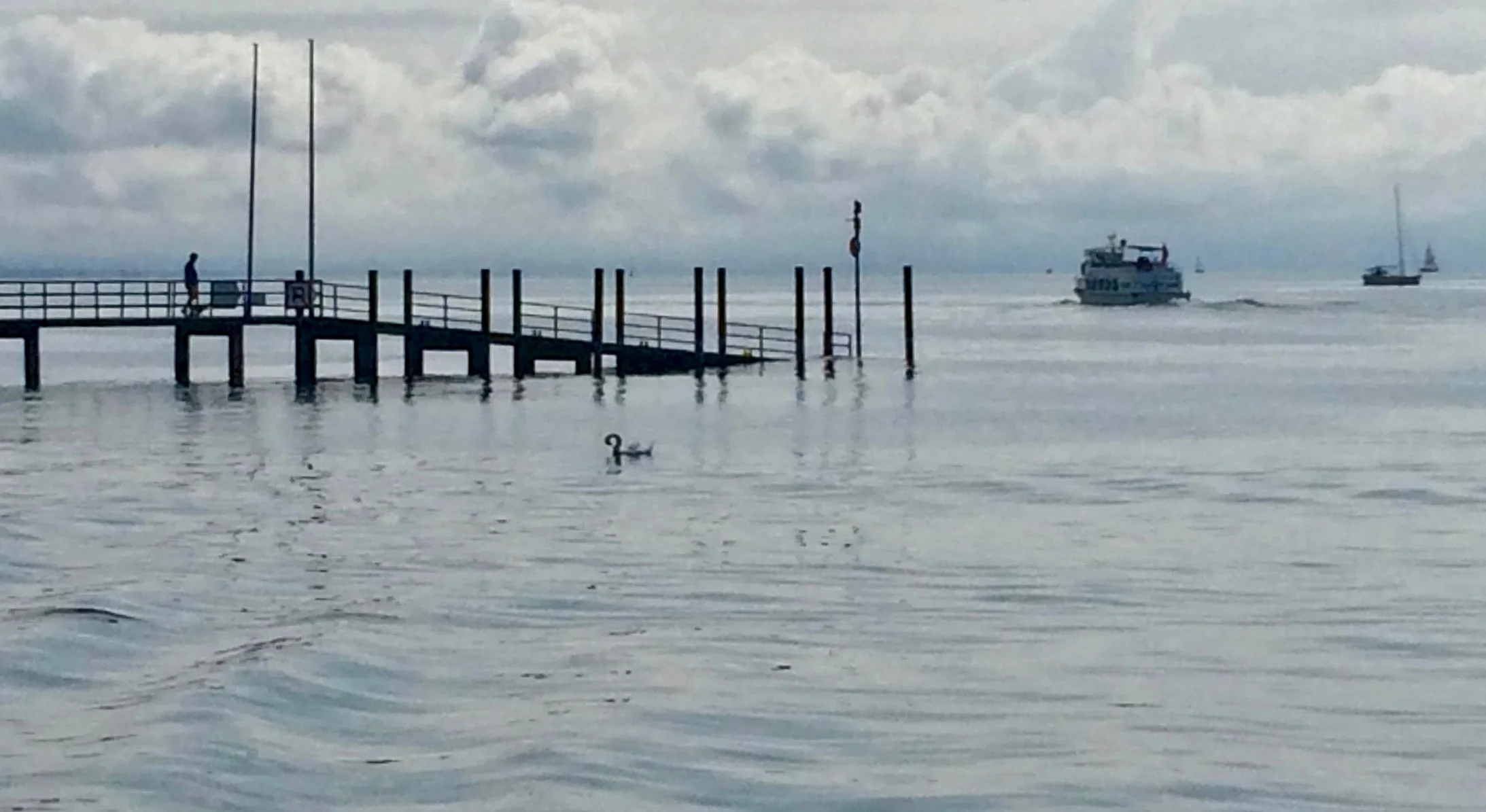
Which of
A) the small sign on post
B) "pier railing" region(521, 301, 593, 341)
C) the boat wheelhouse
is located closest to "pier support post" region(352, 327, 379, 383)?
the small sign on post

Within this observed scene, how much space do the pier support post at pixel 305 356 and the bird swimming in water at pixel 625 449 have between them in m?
19.3

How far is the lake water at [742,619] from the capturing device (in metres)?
13.3

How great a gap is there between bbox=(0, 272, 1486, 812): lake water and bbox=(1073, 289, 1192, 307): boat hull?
10366 cm

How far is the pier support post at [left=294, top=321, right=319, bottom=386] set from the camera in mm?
53344

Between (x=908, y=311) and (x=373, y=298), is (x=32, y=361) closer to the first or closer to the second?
(x=373, y=298)

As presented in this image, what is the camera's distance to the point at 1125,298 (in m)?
146

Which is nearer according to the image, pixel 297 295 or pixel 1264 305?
pixel 297 295

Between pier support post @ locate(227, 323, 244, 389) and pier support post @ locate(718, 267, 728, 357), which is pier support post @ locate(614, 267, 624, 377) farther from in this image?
pier support post @ locate(227, 323, 244, 389)

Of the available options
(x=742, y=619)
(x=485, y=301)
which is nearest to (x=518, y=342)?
(x=485, y=301)

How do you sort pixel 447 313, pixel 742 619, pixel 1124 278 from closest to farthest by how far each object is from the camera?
pixel 742 619 < pixel 447 313 < pixel 1124 278

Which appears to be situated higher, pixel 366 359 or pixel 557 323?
pixel 557 323

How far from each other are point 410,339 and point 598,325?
15.1ft

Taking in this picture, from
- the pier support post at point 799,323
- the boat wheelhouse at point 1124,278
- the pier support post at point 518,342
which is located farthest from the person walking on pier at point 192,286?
the boat wheelhouse at point 1124,278

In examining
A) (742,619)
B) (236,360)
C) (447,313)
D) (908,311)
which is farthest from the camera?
(447,313)
